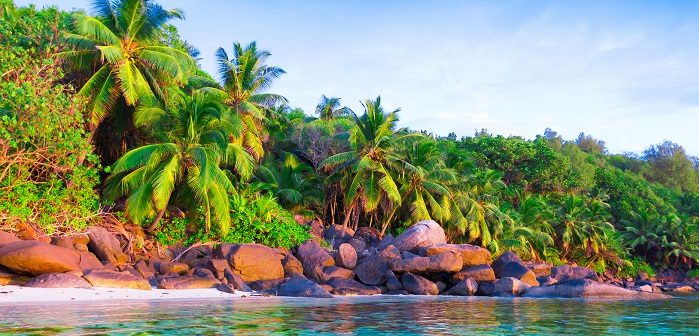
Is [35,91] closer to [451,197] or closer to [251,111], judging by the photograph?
[251,111]

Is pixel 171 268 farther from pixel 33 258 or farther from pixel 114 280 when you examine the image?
pixel 33 258

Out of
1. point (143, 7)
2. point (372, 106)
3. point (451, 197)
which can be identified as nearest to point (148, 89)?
point (143, 7)

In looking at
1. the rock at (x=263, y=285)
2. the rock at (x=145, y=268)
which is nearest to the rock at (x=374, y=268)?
the rock at (x=263, y=285)

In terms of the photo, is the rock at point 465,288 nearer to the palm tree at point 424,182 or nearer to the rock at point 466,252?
the rock at point 466,252

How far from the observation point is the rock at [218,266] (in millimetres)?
16719

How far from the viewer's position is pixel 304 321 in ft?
28.8

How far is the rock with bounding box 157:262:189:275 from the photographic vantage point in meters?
16.6

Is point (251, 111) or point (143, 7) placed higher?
point (143, 7)

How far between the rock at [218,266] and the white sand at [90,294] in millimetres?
1986

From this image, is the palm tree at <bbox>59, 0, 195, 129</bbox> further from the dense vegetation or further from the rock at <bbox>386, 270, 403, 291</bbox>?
the rock at <bbox>386, 270, 403, 291</bbox>

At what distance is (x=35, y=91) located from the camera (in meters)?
15.4

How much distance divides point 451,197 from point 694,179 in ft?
148

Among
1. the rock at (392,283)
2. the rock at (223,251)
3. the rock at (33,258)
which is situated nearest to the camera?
the rock at (33,258)

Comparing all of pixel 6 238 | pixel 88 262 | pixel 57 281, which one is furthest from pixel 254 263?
pixel 6 238
